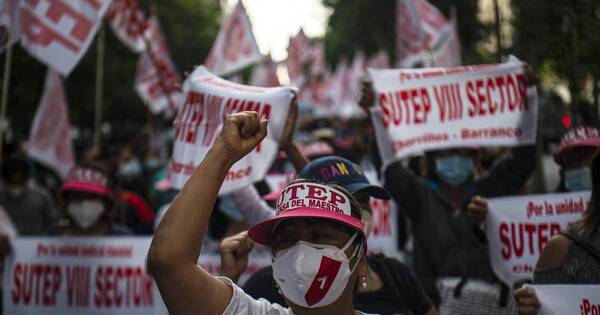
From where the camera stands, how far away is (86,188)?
5676 millimetres

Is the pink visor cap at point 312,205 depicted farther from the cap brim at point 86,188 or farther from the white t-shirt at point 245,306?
A: the cap brim at point 86,188

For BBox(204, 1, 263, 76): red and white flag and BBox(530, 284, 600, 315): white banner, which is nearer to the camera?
BBox(530, 284, 600, 315): white banner

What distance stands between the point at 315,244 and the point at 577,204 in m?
2.25

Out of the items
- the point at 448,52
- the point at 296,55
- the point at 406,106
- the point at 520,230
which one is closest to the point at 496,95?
the point at 406,106

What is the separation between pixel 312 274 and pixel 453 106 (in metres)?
2.97

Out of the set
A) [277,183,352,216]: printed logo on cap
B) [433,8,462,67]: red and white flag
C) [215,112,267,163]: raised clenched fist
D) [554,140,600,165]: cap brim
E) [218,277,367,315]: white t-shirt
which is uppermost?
[215,112,267,163]: raised clenched fist

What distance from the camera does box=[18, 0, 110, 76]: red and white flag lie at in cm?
680

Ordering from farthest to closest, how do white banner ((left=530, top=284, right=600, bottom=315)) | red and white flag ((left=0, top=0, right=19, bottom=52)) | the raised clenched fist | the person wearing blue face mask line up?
1. red and white flag ((left=0, top=0, right=19, bottom=52))
2. the person wearing blue face mask
3. white banner ((left=530, top=284, right=600, bottom=315))
4. the raised clenched fist

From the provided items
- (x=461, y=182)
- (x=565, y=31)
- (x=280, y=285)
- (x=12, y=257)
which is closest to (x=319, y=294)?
(x=280, y=285)

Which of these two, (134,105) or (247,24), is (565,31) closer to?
(247,24)

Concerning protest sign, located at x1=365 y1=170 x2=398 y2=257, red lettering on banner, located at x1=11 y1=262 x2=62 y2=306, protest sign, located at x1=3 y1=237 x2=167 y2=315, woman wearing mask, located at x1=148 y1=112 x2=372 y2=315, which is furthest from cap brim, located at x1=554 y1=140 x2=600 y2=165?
red lettering on banner, located at x1=11 y1=262 x2=62 y2=306

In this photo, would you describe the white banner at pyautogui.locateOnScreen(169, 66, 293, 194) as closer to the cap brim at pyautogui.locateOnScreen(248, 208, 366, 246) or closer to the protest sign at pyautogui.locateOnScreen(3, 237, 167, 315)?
the protest sign at pyautogui.locateOnScreen(3, 237, 167, 315)

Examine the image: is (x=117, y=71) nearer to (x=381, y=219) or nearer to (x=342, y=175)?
(x=381, y=219)

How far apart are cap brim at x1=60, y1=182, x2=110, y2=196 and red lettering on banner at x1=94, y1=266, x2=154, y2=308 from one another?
583 millimetres
